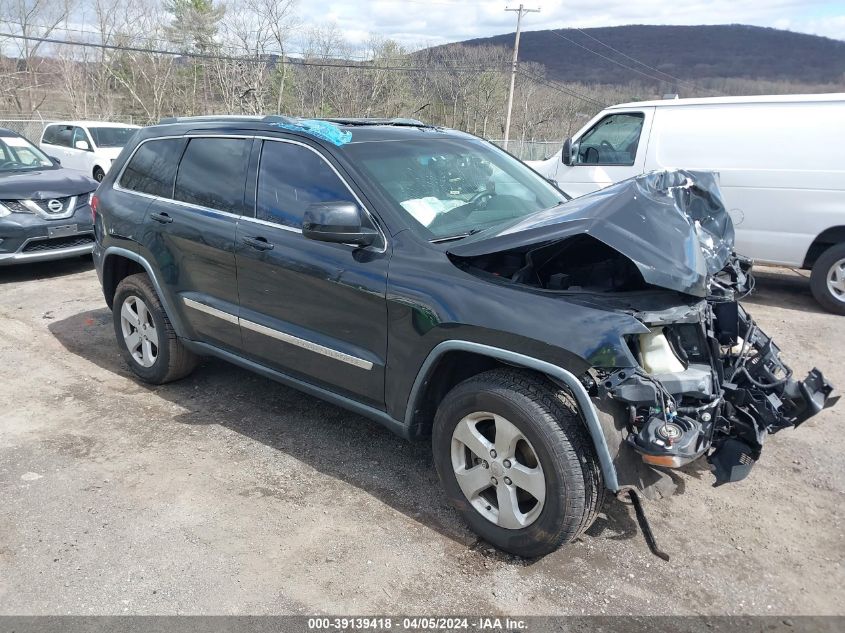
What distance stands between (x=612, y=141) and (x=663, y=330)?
557cm

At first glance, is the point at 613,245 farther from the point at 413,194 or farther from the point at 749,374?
the point at 413,194

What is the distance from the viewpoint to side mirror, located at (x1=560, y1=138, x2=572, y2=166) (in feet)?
24.9

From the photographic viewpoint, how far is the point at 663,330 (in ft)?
9.21

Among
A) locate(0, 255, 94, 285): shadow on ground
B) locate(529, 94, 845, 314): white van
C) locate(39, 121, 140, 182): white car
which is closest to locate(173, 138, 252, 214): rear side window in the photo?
locate(0, 255, 94, 285): shadow on ground

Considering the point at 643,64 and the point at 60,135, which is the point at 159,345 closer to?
the point at 60,135

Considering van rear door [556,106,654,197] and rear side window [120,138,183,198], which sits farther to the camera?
van rear door [556,106,654,197]

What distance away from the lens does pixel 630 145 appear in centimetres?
755

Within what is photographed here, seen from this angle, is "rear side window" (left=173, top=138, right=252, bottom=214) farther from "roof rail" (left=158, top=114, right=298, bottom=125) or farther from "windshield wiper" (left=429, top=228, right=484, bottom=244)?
"windshield wiper" (left=429, top=228, right=484, bottom=244)

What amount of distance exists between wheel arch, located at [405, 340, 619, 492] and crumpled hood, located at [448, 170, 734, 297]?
463 mm

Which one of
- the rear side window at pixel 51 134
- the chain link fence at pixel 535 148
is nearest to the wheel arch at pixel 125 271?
the rear side window at pixel 51 134

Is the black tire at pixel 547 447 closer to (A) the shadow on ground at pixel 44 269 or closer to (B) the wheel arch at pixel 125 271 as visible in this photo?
(B) the wheel arch at pixel 125 271

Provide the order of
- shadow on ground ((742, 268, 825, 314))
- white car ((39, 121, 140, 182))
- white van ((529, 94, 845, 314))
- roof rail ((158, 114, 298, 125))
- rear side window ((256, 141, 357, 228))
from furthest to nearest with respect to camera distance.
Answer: white car ((39, 121, 140, 182)) < shadow on ground ((742, 268, 825, 314)) < white van ((529, 94, 845, 314)) < roof rail ((158, 114, 298, 125)) < rear side window ((256, 141, 357, 228))

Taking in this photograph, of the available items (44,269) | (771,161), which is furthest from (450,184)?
(44,269)

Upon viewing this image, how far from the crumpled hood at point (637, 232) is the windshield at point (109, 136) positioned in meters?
14.1
